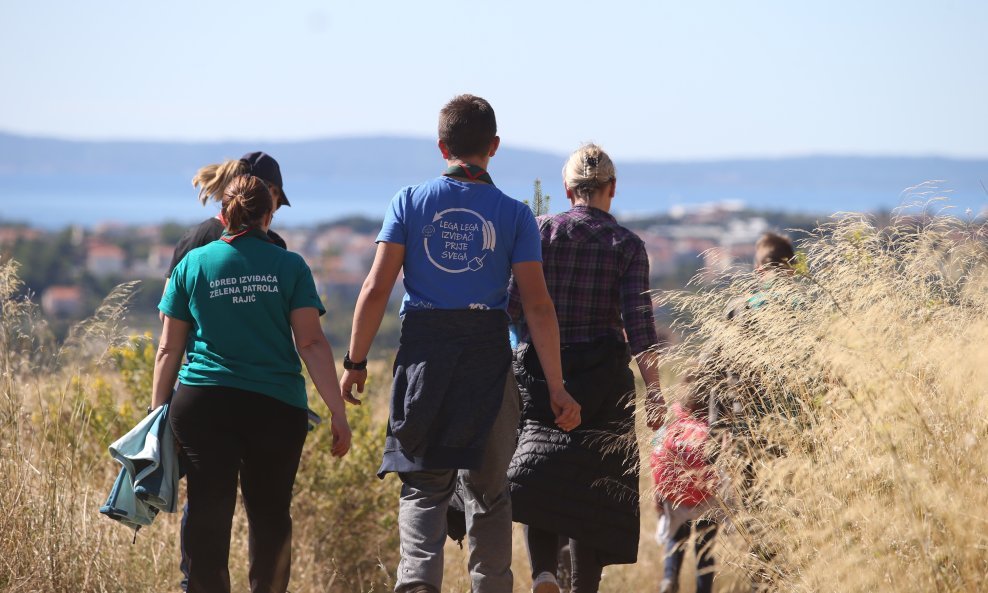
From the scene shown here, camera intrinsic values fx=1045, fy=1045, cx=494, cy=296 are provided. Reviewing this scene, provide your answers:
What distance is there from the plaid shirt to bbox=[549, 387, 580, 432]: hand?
44 centimetres

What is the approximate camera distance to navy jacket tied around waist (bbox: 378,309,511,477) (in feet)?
11.7

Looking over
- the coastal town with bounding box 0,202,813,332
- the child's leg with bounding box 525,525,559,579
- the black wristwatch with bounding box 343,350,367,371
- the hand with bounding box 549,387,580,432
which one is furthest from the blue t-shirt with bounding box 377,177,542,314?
the coastal town with bounding box 0,202,813,332

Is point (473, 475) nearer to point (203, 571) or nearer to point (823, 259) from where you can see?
point (203, 571)

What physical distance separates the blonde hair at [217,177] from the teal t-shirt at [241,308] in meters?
0.52

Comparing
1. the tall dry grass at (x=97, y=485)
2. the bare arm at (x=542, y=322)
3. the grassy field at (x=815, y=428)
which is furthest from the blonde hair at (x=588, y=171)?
the tall dry grass at (x=97, y=485)

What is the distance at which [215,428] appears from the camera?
3.67 meters

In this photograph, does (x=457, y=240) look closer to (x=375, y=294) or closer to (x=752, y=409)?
(x=375, y=294)

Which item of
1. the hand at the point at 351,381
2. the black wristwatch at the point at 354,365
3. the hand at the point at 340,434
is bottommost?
the hand at the point at 340,434

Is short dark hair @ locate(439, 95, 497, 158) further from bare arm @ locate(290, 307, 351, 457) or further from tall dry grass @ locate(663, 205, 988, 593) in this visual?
tall dry grass @ locate(663, 205, 988, 593)

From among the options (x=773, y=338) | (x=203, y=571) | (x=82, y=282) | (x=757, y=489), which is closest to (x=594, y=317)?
(x=773, y=338)

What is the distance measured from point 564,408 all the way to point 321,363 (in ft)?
2.94

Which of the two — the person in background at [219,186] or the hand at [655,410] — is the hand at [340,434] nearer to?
the person in background at [219,186]

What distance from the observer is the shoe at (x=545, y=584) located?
404cm

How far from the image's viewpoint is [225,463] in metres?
3.69
